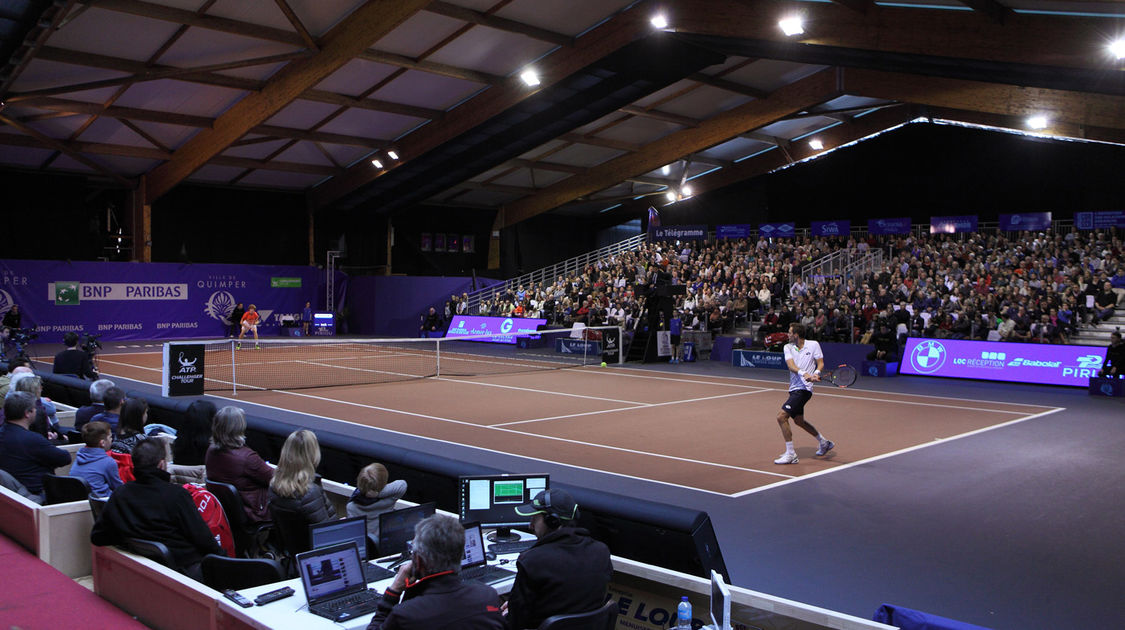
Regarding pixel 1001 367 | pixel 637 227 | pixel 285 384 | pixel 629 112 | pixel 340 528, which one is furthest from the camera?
pixel 637 227

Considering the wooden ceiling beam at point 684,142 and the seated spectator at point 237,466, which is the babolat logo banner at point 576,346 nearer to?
the wooden ceiling beam at point 684,142

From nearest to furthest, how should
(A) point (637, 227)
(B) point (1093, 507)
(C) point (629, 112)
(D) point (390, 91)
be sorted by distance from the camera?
(B) point (1093, 507), (D) point (390, 91), (C) point (629, 112), (A) point (637, 227)

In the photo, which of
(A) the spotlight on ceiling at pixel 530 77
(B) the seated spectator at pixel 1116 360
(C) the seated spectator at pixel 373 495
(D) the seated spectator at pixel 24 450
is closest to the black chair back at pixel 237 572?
(C) the seated spectator at pixel 373 495

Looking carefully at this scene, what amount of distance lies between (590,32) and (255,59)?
9.76 m

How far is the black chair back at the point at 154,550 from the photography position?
554 centimetres

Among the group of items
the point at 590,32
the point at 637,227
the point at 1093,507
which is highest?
the point at 590,32

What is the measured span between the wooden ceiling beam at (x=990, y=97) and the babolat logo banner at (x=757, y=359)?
872cm

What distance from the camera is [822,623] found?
440 centimetres

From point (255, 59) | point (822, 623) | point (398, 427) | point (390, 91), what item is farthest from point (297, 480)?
point (390, 91)

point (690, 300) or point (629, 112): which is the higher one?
point (629, 112)

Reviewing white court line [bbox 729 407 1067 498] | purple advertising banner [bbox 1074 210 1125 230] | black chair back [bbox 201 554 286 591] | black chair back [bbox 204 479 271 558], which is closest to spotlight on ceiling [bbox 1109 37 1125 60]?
white court line [bbox 729 407 1067 498]

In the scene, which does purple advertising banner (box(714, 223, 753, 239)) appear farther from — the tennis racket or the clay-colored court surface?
the tennis racket

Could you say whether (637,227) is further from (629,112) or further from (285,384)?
(285,384)

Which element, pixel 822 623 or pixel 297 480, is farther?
pixel 297 480
